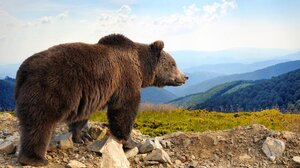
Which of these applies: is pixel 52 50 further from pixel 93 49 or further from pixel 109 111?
pixel 109 111

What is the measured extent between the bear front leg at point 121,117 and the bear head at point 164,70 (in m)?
1.61

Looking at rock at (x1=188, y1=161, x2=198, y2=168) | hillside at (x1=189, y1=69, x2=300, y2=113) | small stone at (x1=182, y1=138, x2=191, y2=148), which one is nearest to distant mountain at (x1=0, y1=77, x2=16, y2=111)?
rock at (x1=188, y1=161, x2=198, y2=168)

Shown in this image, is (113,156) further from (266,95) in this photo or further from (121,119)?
(266,95)

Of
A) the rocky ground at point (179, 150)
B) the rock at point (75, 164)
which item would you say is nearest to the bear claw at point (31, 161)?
the rocky ground at point (179, 150)

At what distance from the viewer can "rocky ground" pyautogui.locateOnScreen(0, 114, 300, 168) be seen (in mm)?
9086

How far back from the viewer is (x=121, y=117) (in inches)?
362

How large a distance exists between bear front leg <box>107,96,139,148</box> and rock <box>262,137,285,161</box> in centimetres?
384

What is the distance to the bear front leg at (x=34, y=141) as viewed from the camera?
24.9 feet

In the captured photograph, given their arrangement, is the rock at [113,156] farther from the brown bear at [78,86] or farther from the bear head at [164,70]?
the bear head at [164,70]

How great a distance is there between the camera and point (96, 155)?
30.8 feet

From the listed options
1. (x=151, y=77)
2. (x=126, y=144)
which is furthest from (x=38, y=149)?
(x=151, y=77)

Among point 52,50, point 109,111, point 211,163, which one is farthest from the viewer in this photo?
point 211,163

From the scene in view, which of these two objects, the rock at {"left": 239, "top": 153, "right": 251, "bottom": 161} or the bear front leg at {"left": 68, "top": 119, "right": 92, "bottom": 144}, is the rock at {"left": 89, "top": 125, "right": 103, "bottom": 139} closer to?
the bear front leg at {"left": 68, "top": 119, "right": 92, "bottom": 144}

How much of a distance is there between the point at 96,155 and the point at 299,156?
5.29 meters
